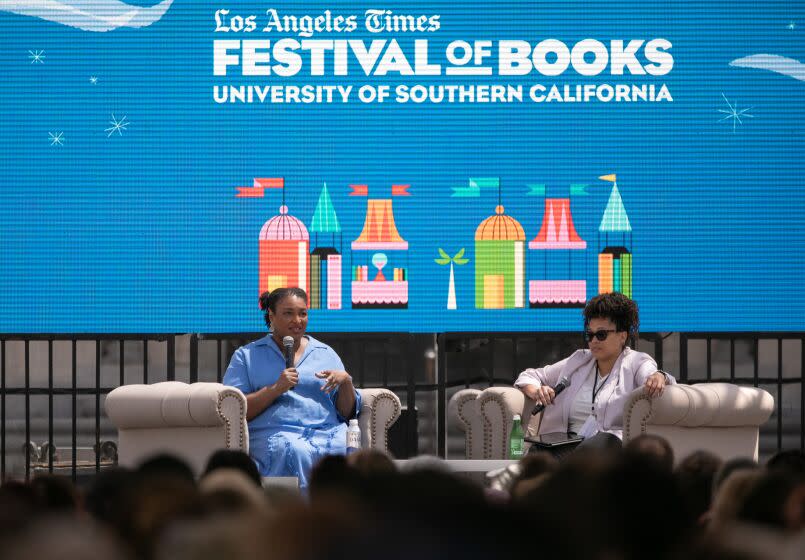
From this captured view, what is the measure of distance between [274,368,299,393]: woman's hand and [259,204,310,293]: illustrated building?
1126 mm

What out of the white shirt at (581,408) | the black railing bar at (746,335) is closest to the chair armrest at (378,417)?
the white shirt at (581,408)

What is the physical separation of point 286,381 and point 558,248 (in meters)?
1.74

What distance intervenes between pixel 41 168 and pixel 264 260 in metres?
1.21

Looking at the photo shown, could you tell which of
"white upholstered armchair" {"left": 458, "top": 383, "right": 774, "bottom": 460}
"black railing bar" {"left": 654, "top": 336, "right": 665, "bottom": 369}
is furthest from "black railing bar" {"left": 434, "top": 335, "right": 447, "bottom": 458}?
"black railing bar" {"left": 654, "top": 336, "right": 665, "bottom": 369}

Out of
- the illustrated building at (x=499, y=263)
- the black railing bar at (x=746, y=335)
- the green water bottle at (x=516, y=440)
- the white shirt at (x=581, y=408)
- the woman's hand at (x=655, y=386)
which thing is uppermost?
the illustrated building at (x=499, y=263)

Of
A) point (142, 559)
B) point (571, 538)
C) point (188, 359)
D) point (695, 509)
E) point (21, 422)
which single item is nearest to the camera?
point (571, 538)

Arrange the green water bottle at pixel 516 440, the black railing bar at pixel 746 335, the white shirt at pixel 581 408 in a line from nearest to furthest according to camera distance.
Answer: the green water bottle at pixel 516 440 → the white shirt at pixel 581 408 → the black railing bar at pixel 746 335

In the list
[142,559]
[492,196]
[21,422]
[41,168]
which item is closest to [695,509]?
[142,559]

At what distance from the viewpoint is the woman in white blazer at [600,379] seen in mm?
4773

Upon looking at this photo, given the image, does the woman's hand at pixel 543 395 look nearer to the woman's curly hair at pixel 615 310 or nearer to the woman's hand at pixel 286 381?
the woman's curly hair at pixel 615 310

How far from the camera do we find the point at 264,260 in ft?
19.3

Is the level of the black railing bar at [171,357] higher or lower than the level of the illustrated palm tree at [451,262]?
lower

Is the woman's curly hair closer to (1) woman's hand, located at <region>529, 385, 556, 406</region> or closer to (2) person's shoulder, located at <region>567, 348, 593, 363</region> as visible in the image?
(2) person's shoulder, located at <region>567, 348, 593, 363</region>

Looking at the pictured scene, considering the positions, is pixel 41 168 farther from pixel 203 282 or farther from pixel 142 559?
pixel 142 559
